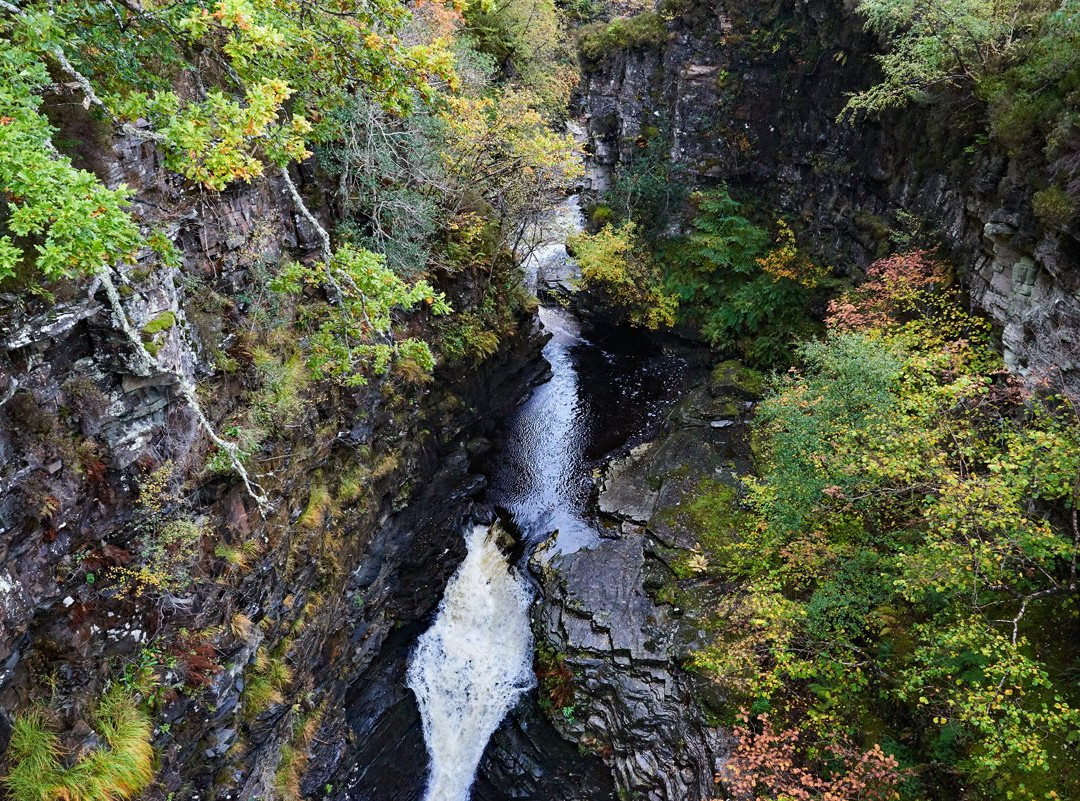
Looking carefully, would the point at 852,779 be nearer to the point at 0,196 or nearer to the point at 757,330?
the point at 0,196

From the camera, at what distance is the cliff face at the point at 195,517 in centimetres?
620

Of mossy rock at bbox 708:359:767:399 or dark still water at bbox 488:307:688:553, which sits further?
mossy rock at bbox 708:359:767:399

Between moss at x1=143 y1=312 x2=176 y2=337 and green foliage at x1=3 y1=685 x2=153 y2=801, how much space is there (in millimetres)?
4265

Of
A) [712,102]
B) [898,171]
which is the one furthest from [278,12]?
[712,102]

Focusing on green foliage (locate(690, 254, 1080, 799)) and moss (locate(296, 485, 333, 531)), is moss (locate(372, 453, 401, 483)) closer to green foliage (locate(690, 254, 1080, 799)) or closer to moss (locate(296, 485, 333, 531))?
moss (locate(296, 485, 333, 531))

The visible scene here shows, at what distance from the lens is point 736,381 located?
65.1 feet

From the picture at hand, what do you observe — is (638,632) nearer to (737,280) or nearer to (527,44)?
(737,280)

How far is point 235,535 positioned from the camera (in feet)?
28.3

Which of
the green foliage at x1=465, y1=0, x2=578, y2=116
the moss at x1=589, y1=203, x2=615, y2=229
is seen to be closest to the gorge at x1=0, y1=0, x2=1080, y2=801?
the green foliage at x1=465, y1=0, x2=578, y2=116

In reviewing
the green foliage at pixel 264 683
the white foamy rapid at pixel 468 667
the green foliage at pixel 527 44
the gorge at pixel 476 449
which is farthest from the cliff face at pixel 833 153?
the green foliage at pixel 264 683

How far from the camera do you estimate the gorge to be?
6242 mm

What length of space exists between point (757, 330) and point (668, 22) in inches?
557

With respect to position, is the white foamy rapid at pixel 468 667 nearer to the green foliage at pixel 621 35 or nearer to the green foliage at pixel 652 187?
the green foliage at pixel 652 187

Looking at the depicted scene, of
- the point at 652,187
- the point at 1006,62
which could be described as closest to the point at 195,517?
the point at 1006,62
